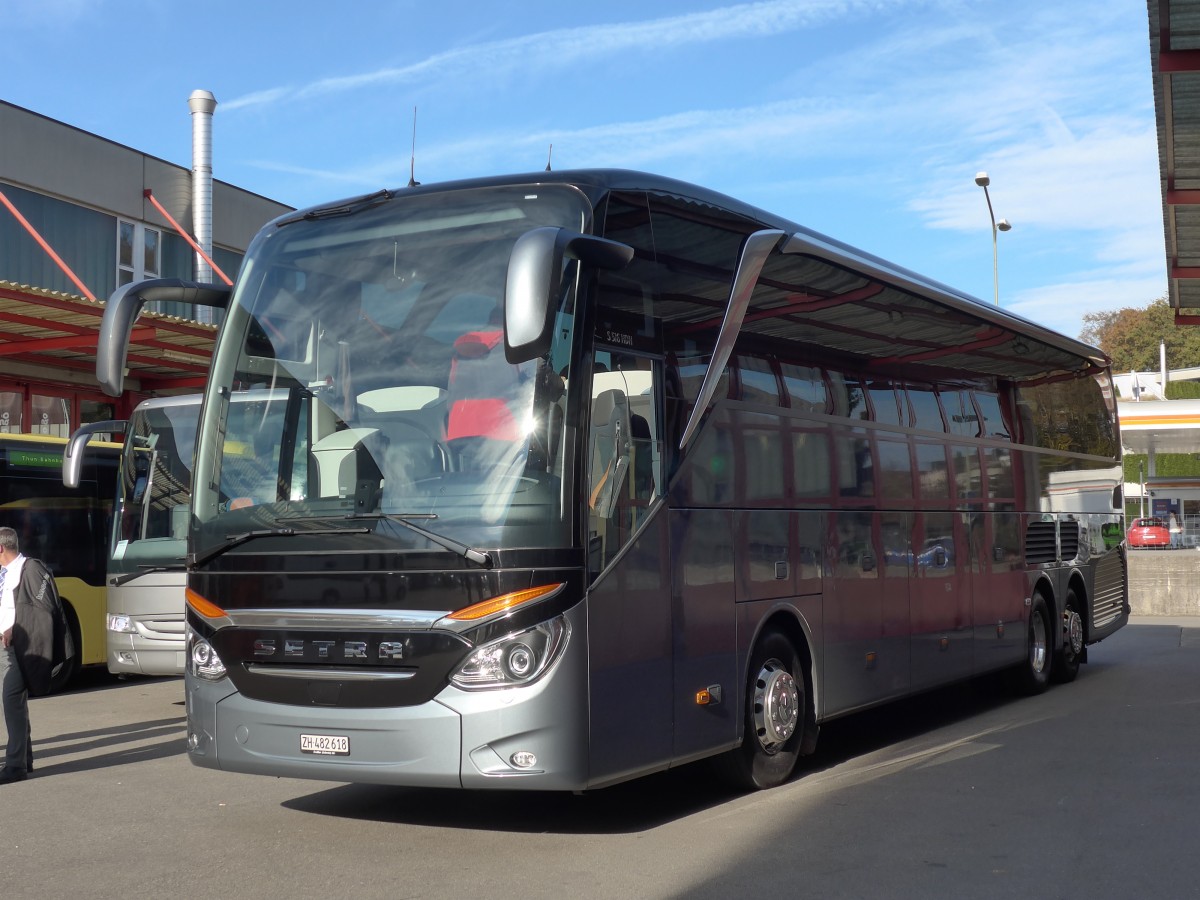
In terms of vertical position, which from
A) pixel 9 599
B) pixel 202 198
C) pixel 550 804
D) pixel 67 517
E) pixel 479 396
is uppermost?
pixel 202 198

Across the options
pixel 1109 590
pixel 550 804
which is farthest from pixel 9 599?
pixel 1109 590

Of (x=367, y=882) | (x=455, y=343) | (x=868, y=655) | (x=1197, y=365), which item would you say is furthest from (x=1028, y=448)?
(x=1197, y=365)

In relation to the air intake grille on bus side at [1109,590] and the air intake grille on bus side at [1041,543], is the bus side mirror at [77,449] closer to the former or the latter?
the air intake grille on bus side at [1041,543]

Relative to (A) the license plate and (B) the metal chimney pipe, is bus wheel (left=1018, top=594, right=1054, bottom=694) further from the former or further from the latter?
(B) the metal chimney pipe

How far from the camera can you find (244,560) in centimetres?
727

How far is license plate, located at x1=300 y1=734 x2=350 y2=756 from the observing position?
686cm

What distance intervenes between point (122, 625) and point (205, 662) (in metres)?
7.91

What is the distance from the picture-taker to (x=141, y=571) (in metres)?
14.9

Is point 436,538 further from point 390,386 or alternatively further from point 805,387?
point 805,387

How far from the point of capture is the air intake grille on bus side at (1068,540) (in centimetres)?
1516

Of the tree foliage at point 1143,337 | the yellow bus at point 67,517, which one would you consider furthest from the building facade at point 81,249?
the tree foliage at point 1143,337

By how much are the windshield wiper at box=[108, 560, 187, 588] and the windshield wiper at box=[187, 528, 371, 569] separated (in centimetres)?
750

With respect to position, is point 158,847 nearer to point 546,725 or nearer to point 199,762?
point 199,762

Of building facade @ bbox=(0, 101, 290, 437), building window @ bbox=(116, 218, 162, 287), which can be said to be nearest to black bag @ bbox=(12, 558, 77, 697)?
building facade @ bbox=(0, 101, 290, 437)
